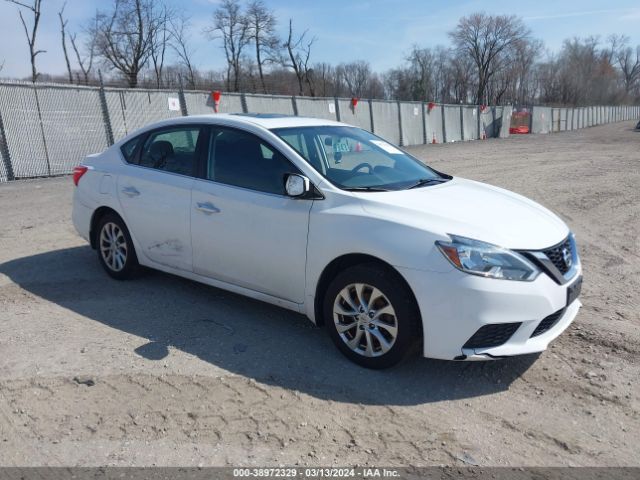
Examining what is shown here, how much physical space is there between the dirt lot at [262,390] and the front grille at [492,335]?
0.35 metres

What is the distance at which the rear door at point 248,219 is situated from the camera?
161 inches

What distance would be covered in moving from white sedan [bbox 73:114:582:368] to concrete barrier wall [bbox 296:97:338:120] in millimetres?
18149

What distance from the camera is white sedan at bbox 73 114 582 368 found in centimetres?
343

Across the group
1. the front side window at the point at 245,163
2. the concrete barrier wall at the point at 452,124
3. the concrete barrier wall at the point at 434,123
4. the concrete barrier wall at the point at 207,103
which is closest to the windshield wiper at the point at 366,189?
the front side window at the point at 245,163

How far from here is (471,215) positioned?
375cm

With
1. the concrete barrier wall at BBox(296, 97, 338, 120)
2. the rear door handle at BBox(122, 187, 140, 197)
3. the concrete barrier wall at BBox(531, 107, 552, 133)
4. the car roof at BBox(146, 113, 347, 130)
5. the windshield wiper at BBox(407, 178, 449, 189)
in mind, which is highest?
the concrete barrier wall at BBox(296, 97, 338, 120)

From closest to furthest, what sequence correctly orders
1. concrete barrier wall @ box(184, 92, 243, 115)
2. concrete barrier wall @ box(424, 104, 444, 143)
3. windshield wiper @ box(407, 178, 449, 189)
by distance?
1. windshield wiper @ box(407, 178, 449, 189)
2. concrete barrier wall @ box(184, 92, 243, 115)
3. concrete barrier wall @ box(424, 104, 444, 143)

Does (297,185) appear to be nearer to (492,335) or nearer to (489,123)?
(492,335)

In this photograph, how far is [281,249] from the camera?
4133 mm

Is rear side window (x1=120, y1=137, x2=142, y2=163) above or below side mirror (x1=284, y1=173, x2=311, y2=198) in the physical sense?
above

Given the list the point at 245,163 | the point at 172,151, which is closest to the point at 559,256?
the point at 245,163

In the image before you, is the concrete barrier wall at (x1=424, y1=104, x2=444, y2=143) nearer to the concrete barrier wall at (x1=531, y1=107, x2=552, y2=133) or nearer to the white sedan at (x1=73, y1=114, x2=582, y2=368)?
the concrete barrier wall at (x1=531, y1=107, x2=552, y2=133)

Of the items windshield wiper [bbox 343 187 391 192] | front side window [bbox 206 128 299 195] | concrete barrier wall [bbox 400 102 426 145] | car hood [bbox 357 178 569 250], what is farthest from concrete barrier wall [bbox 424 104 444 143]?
windshield wiper [bbox 343 187 391 192]

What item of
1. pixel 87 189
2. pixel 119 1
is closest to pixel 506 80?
pixel 119 1
